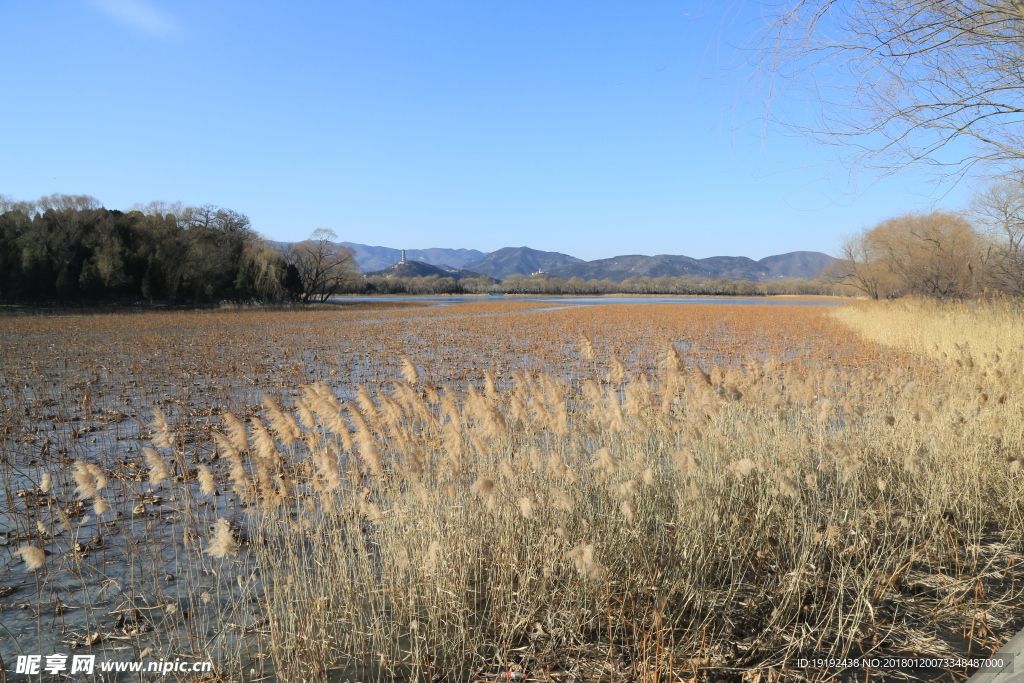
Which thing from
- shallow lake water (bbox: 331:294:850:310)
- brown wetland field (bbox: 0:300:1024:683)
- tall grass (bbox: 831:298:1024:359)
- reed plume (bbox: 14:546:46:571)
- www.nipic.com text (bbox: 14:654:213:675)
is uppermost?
shallow lake water (bbox: 331:294:850:310)

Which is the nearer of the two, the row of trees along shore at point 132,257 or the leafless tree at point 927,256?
the leafless tree at point 927,256

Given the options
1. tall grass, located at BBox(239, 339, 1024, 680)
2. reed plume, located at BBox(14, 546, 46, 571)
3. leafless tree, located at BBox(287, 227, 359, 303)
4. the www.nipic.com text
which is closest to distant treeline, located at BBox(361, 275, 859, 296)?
leafless tree, located at BBox(287, 227, 359, 303)

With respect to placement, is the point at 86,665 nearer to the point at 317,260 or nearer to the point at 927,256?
the point at 927,256

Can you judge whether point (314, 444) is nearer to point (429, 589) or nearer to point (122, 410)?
point (429, 589)

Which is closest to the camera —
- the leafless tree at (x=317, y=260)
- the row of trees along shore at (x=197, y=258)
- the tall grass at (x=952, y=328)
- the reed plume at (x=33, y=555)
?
the reed plume at (x=33, y=555)

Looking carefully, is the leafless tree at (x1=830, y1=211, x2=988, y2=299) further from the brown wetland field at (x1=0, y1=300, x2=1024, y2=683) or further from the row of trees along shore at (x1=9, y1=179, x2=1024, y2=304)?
the brown wetland field at (x1=0, y1=300, x2=1024, y2=683)

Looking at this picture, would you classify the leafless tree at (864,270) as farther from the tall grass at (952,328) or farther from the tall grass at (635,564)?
the tall grass at (635,564)

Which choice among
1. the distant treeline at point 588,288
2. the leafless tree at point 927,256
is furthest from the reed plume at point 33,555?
the distant treeline at point 588,288

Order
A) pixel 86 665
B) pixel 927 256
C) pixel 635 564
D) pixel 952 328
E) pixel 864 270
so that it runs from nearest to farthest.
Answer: pixel 86 665
pixel 635 564
pixel 952 328
pixel 927 256
pixel 864 270

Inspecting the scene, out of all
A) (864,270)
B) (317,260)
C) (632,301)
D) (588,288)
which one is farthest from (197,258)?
(588,288)

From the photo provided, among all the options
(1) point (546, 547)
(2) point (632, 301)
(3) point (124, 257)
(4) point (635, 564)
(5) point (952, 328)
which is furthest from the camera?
(2) point (632, 301)

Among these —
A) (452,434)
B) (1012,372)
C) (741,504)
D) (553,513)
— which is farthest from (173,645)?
(1012,372)

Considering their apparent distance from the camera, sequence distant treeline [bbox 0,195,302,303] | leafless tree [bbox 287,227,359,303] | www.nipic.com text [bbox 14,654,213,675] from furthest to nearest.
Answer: leafless tree [bbox 287,227,359,303] < distant treeline [bbox 0,195,302,303] < www.nipic.com text [bbox 14,654,213,675]

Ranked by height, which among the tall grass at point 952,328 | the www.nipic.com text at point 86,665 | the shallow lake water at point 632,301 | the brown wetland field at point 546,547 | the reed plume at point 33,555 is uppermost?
the shallow lake water at point 632,301
